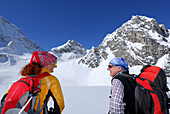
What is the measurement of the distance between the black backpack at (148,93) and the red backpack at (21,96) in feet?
4.89

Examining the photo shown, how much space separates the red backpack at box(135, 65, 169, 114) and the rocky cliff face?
162 ft

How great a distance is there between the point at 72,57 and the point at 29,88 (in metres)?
97.3

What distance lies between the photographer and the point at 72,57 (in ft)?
322

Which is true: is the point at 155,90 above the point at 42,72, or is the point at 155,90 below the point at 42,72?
below

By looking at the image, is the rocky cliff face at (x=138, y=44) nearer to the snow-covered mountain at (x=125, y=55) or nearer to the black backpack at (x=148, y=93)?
the snow-covered mountain at (x=125, y=55)

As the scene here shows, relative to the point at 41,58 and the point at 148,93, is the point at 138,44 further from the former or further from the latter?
the point at 41,58

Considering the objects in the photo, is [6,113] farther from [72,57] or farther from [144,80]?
[72,57]

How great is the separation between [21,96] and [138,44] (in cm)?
5682

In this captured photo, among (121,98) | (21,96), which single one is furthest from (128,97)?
(21,96)

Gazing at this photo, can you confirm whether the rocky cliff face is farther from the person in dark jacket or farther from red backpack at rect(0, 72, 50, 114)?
red backpack at rect(0, 72, 50, 114)

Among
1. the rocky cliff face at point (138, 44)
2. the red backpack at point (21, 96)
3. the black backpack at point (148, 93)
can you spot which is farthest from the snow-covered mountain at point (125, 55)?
the black backpack at point (148, 93)

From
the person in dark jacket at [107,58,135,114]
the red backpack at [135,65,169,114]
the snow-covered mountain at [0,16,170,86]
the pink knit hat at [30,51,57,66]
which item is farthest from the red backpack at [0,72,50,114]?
the snow-covered mountain at [0,16,170,86]

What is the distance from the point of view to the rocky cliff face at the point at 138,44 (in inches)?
1735

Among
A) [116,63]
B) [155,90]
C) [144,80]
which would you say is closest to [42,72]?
[116,63]
